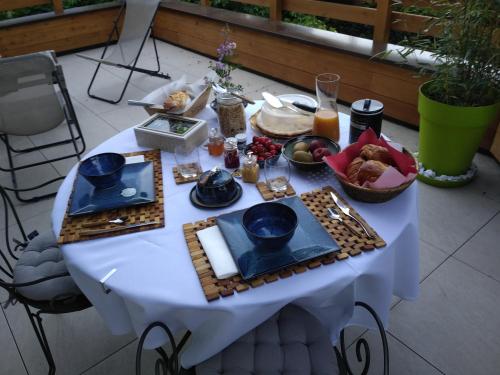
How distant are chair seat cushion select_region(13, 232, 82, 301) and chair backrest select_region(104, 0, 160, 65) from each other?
2.88 m

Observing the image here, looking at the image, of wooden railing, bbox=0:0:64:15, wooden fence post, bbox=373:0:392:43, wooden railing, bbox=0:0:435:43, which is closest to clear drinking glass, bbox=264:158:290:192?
wooden railing, bbox=0:0:435:43

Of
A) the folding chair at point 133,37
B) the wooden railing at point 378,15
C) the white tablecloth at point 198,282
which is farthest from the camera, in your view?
the folding chair at point 133,37

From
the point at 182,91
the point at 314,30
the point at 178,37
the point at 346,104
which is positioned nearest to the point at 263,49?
the point at 314,30

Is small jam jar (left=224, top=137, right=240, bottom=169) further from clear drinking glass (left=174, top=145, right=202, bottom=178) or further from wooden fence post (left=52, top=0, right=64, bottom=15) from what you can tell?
wooden fence post (left=52, top=0, right=64, bottom=15)

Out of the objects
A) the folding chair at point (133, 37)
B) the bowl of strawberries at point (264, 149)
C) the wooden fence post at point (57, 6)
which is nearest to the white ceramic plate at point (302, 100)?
the bowl of strawberries at point (264, 149)

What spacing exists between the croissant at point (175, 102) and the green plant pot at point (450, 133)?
1.47 metres

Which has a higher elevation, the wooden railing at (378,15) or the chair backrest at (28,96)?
the wooden railing at (378,15)

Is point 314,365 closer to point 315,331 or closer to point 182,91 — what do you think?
point 315,331

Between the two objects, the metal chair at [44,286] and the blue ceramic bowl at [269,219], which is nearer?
the blue ceramic bowl at [269,219]

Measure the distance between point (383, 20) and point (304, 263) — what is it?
2.92 meters

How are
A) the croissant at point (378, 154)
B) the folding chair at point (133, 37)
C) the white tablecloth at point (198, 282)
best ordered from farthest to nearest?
the folding chair at point (133, 37), the croissant at point (378, 154), the white tablecloth at point (198, 282)

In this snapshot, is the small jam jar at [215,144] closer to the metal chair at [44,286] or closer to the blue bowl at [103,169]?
the blue bowl at [103,169]

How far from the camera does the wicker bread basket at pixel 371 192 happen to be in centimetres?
117

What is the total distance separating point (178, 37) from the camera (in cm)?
544
